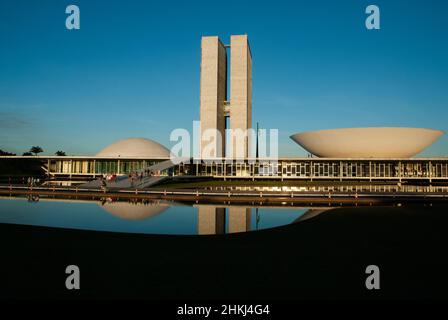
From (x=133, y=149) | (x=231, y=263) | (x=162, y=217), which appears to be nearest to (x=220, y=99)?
(x=133, y=149)

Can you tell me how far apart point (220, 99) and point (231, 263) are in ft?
182

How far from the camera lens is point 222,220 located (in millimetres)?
11984

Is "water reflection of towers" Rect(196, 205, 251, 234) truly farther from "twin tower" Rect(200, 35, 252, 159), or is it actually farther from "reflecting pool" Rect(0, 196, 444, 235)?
"twin tower" Rect(200, 35, 252, 159)

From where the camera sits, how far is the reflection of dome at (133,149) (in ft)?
193

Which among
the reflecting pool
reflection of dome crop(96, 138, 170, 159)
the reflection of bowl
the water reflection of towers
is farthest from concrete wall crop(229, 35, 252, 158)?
the water reflection of towers

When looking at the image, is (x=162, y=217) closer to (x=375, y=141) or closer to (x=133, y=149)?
(x=375, y=141)

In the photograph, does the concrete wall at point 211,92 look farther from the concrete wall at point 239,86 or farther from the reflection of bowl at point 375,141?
the reflection of bowl at point 375,141

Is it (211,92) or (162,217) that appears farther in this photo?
(211,92)

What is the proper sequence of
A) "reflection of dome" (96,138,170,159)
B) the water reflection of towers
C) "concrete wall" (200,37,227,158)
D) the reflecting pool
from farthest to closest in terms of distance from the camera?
1. "reflection of dome" (96,138,170,159)
2. "concrete wall" (200,37,227,158)
3. the reflecting pool
4. the water reflection of towers

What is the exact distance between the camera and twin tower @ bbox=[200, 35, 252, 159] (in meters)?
57.3

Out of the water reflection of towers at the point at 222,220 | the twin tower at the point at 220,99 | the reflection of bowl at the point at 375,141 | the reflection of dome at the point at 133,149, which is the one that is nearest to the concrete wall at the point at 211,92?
the twin tower at the point at 220,99

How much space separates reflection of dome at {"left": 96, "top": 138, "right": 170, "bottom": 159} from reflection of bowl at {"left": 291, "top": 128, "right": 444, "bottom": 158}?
2938 centimetres

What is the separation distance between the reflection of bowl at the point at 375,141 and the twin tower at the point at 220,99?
1466cm
